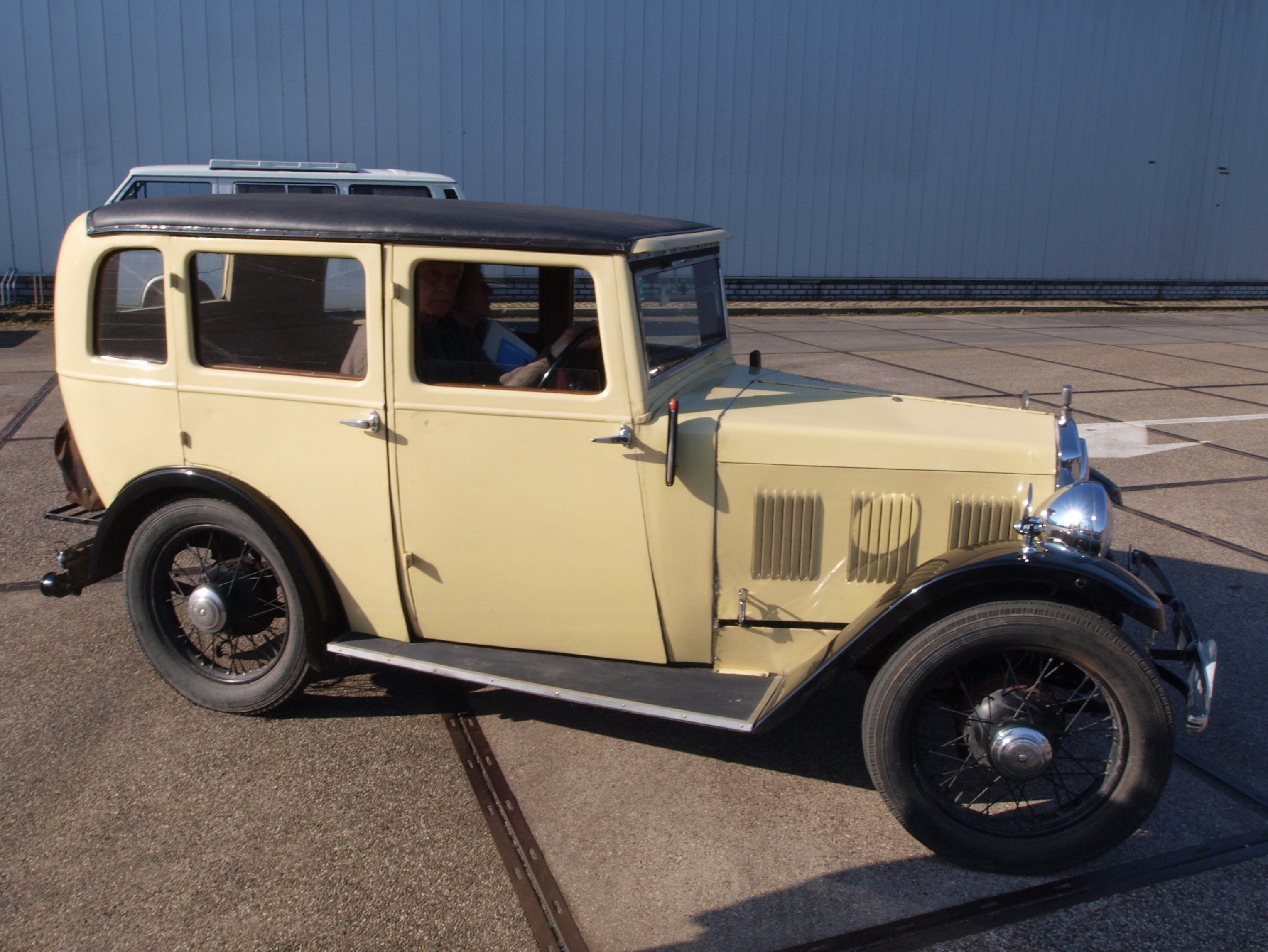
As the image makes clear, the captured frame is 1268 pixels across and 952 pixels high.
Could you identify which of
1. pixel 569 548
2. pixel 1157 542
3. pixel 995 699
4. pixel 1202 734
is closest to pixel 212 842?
pixel 569 548

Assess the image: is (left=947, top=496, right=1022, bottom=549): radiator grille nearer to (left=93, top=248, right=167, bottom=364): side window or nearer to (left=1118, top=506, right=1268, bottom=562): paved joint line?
(left=1118, top=506, right=1268, bottom=562): paved joint line

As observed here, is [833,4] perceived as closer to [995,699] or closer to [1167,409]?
[1167,409]

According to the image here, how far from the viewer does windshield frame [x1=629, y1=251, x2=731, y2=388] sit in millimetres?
2887

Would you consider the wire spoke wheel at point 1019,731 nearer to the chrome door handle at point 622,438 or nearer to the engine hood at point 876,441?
the engine hood at point 876,441

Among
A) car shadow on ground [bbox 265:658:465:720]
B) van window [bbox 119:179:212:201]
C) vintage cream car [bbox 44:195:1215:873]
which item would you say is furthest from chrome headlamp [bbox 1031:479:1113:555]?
van window [bbox 119:179:212:201]

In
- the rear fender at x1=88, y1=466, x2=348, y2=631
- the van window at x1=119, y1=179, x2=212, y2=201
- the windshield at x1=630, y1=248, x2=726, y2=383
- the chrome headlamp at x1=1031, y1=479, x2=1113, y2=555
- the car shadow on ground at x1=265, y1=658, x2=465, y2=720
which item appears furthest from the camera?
the van window at x1=119, y1=179, x2=212, y2=201

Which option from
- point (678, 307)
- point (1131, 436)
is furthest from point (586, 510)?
point (1131, 436)

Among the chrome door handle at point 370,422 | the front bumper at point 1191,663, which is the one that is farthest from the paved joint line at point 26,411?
the front bumper at point 1191,663

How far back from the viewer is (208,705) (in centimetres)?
335

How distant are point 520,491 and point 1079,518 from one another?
161 cm

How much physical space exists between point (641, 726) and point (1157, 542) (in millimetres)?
3222

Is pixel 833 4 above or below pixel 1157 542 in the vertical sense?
above

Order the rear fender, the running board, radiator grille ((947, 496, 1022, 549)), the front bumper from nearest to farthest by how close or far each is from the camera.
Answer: the front bumper, the running board, radiator grille ((947, 496, 1022, 549)), the rear fender

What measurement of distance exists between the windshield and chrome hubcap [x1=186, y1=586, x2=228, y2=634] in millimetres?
1672
